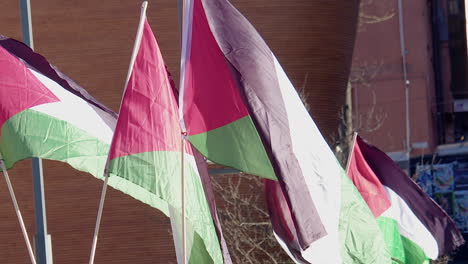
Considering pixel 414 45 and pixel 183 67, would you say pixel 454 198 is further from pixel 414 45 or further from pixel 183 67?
pixel 183 67

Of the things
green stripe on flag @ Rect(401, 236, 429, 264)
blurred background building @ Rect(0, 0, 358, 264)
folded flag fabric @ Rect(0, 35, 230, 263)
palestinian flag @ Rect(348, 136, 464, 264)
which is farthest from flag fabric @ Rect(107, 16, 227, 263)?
blurred background building @ Rect(0, 0, 358, 264)

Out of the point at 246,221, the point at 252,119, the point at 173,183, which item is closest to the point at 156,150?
the point at 173,183

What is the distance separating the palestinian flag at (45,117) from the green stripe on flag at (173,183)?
0.68m

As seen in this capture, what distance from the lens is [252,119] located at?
7.80m

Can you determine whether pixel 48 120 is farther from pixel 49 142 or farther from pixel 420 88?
pixel 420 88

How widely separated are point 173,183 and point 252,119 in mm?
758

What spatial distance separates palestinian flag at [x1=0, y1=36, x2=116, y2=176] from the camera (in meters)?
8.07

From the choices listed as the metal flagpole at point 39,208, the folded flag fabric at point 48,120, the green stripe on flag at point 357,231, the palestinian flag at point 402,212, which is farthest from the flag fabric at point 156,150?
the palestinian flag at point 402,212

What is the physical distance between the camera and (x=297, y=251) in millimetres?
8367

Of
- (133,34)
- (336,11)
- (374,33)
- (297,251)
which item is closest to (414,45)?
(374,33)

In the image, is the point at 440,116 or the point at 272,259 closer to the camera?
the point at 272,259

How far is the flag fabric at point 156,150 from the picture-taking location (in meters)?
7.76

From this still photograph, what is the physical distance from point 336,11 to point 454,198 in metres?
12.0

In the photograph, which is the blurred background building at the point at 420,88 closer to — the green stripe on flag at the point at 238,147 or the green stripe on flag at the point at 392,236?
the green stripe on flag at the point at 392,236
